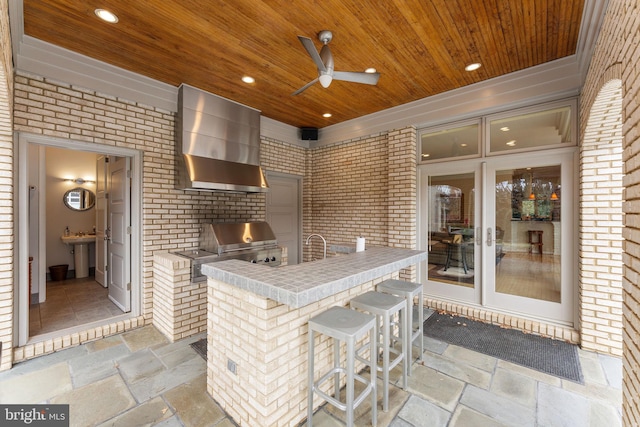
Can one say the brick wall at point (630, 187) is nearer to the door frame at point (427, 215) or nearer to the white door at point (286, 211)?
the door frame at point (427, 215)

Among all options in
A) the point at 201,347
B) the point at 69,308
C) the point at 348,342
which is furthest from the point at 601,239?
the point at 69,308

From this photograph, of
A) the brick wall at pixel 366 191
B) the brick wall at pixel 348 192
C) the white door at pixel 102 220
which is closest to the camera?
the brick wall at pixel 366 191

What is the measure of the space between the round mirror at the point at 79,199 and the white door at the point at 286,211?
413cm

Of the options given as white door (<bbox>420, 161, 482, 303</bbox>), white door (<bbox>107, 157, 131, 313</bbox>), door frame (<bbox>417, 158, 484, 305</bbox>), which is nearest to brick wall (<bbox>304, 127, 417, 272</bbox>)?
door frame (<bbox>417, 158, 484, 305</bbox>)

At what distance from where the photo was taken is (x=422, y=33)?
2.60 m

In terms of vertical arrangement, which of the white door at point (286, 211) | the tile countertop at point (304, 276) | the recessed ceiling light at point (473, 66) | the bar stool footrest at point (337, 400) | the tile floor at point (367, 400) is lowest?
the tile floor at point (367, 400)

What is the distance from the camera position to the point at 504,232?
3699 mm

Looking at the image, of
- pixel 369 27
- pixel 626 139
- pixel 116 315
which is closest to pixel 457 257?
pixel 626 139

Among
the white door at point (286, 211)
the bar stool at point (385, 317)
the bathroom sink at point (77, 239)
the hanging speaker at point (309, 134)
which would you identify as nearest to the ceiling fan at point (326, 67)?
the bar stool at point (385, 317)

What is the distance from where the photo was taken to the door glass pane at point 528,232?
3.35 metres

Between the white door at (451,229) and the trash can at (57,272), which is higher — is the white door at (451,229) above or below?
above

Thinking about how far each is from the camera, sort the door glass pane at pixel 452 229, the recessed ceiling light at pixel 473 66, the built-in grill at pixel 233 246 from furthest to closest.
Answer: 1. the door glass pane at pixel 452 229
2. the built-in grill at pixel 233 246
3. the recessed ceiling light at pixel 473 66

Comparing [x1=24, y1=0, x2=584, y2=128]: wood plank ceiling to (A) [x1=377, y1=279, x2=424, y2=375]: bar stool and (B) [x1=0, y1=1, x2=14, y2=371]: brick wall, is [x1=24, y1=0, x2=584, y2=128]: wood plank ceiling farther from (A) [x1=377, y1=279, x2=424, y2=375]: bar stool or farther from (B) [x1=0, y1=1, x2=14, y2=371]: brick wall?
(A) [x1=377, y1=279, x2=424, y2=375]: bar stool

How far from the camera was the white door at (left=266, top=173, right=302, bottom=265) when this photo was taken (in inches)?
211
